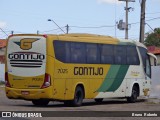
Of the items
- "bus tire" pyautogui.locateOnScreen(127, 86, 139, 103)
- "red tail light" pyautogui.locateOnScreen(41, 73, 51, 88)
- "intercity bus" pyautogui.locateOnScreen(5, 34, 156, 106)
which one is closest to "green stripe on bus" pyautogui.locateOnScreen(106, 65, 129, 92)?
"intercity bus" pyautogui.locateOnScreen(5, 34, 156, 106)

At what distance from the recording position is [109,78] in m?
25.4

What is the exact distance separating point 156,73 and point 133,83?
444cm

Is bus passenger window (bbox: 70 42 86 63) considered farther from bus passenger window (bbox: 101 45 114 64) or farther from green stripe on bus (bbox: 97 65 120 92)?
green stripe on bus (bbox: 97 65 120 92)

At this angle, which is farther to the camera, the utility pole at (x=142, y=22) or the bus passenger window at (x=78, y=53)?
the utility pole at (x=142, y=22)

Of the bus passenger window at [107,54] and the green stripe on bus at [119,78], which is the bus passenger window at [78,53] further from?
the green stripe on bus at [119,78]

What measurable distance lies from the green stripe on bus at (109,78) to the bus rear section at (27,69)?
13.3 feet

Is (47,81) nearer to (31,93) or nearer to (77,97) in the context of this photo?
(31,93)

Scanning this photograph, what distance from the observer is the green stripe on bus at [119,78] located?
84.6ft

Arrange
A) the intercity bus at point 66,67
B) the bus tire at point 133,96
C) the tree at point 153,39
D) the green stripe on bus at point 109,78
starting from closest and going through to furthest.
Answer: the intercity bus at point 66,67
the green stripe on bus at point 109,78
the bus tire at point 133,96
the tree at point 153,39

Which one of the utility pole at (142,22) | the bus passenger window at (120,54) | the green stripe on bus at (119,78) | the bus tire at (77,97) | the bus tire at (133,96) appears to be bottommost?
the bus tire at (133,96)

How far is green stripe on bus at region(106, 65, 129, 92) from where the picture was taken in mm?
25788

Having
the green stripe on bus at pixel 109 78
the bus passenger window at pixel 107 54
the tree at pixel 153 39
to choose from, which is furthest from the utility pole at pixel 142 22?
the tree at pixel 153 39

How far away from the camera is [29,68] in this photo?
Result: 21.8 meters

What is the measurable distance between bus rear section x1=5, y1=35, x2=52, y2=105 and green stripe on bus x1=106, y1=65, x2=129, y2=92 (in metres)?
4.91
